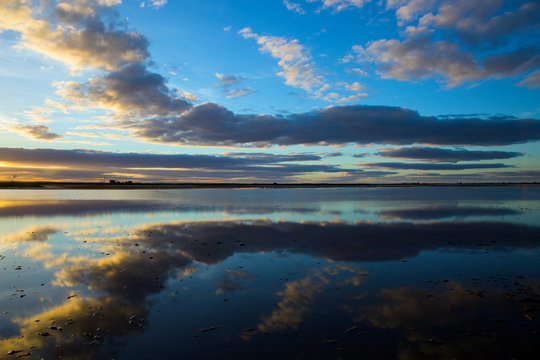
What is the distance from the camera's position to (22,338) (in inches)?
270

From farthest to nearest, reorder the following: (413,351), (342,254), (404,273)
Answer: (342,254) → (404,273) → (413,351)

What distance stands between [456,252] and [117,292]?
1465 centimetres

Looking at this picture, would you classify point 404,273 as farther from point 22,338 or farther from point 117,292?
point 22,338

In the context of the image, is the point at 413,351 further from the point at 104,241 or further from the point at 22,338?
the point at 104,241

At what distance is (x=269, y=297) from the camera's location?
917cm

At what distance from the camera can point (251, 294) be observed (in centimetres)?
945

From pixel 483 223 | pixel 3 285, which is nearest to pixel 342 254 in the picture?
pixel 3 285

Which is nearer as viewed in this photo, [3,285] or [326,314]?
[326,314]

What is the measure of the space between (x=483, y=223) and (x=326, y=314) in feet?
74.5

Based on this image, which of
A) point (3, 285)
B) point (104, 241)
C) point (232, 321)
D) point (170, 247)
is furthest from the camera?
point (104, 241)

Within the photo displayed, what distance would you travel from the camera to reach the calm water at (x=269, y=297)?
650cm

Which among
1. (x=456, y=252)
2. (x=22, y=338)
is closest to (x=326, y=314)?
(x=22, y=338)

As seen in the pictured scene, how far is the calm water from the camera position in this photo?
650 centimetres

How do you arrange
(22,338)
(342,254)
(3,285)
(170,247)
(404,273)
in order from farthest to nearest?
(170,247)
(342,254)
(404,273)
(3,285)
(22,338)
